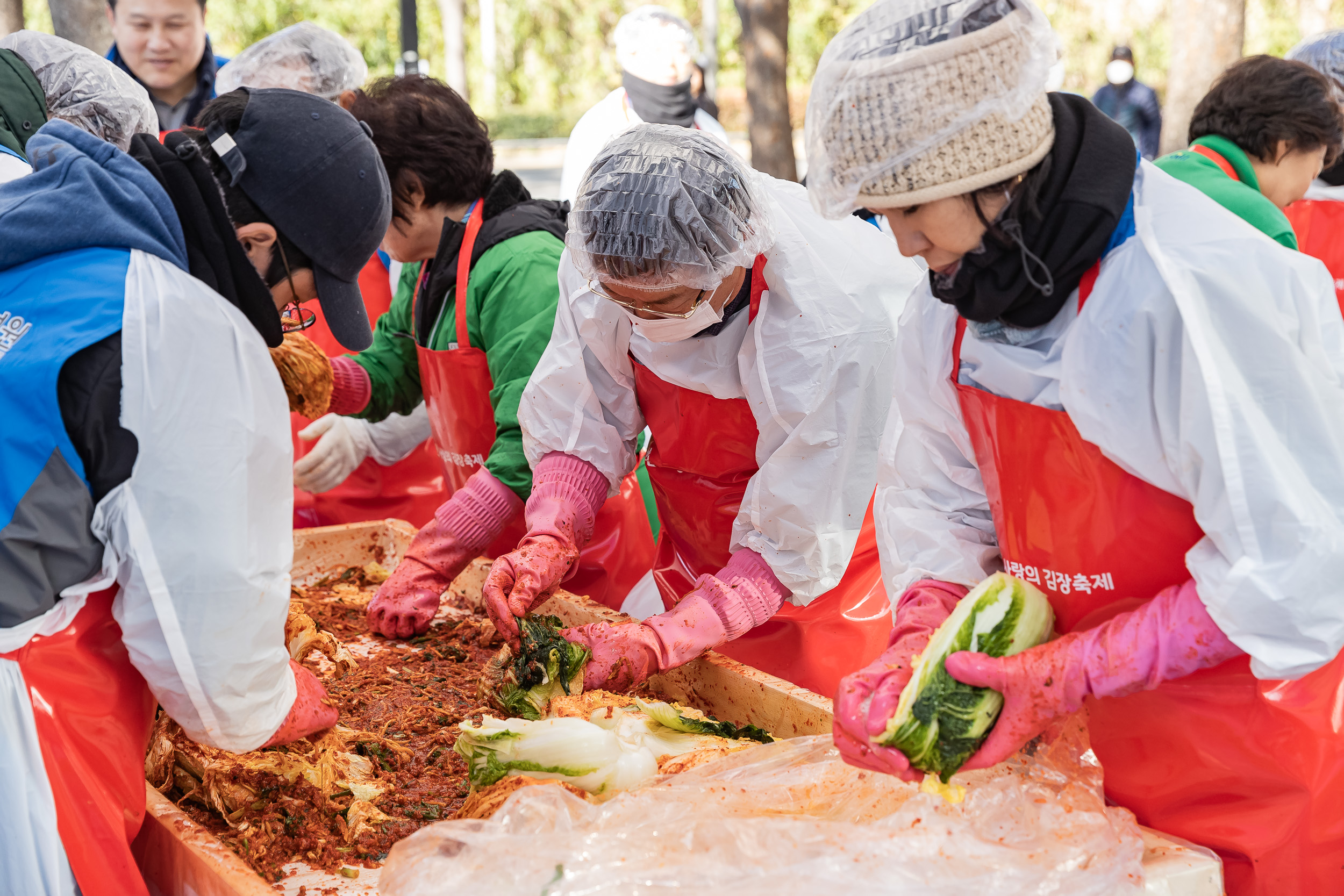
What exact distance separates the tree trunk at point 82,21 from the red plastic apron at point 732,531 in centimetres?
415

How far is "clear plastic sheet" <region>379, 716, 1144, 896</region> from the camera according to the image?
5.31ft

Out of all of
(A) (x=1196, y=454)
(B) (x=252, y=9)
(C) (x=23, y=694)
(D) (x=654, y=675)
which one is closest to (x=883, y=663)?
(A) (x=1196, y=454)

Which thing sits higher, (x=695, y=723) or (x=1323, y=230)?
(x=1323, y=230)

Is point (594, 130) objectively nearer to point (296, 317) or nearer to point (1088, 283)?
point (296, 317)

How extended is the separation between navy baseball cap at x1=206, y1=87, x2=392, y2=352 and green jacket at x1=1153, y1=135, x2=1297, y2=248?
2.00 m

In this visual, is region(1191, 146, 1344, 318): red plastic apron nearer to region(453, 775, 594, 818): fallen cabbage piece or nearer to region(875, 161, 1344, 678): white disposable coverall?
region(875, 161, 1344, 678): white disposable coverall

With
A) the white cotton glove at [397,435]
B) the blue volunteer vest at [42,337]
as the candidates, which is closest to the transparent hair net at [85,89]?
the white cotton glove at [397,435]

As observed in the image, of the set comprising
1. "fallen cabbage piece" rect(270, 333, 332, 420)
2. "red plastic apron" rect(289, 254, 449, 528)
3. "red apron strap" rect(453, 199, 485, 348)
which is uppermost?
"red apron strap" rect(453, 199, 485, 348)

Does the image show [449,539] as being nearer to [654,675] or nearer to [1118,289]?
[654,675]

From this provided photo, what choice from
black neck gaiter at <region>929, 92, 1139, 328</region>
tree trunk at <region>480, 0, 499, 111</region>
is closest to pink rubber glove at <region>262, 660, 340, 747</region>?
black neck gaiter at <region>929, 92, 1139, 328</region>

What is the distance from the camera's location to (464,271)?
337cm

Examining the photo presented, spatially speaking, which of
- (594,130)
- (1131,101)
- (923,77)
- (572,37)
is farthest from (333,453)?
(572,37)

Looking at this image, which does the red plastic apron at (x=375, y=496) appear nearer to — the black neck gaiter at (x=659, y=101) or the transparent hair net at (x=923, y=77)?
the black neck gaiter at (x=659, y=101)

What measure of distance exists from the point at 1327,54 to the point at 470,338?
4015 mm
